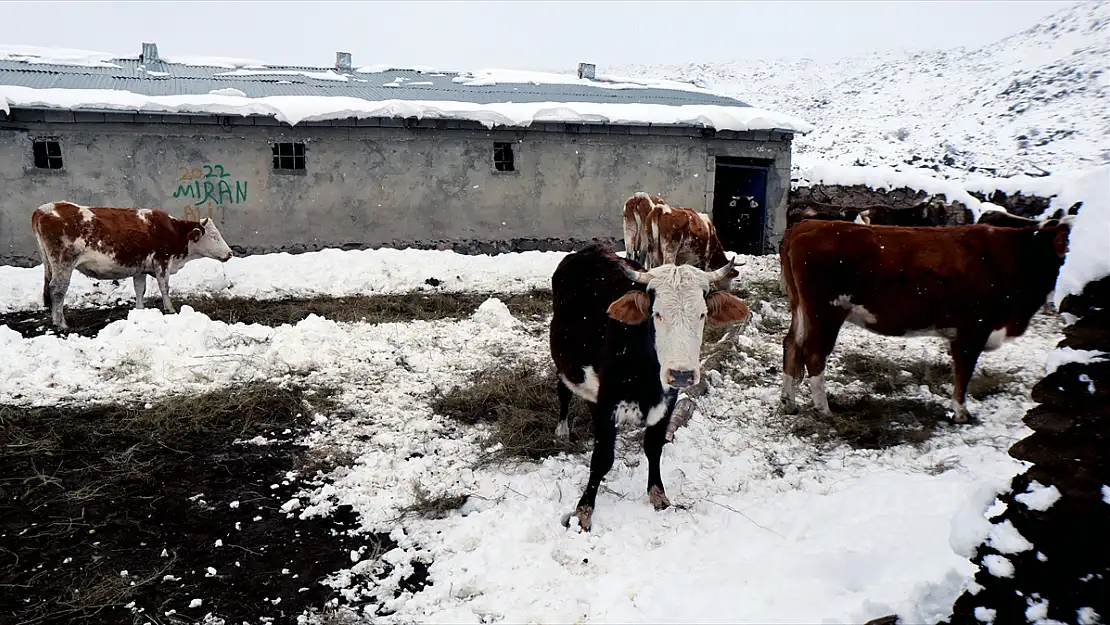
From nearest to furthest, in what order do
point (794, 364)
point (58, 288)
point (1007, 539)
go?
point (1007, 539) < point (794, 364) < point (58, 288)

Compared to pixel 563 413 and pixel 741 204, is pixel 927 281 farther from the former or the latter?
pixel 741 204

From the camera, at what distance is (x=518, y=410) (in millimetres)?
5730

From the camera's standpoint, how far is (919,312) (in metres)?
5.68

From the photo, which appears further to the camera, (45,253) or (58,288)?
(45,253)

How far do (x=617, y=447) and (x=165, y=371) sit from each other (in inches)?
191

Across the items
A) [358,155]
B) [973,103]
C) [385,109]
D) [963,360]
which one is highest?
[973,103]

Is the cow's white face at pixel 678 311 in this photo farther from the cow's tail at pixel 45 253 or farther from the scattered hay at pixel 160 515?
the cow's tail at pixel 45 253

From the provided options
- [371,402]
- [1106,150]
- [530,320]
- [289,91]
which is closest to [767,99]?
[1106,150]

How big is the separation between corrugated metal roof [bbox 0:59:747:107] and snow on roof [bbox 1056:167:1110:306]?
1329 cm

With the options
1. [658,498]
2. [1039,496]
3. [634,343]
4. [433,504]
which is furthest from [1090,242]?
[433,504]

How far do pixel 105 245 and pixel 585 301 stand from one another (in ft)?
24.2

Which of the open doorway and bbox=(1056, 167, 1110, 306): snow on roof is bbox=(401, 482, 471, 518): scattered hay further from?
the open doorway

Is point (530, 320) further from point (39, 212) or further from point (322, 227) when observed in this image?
point (39, 212)

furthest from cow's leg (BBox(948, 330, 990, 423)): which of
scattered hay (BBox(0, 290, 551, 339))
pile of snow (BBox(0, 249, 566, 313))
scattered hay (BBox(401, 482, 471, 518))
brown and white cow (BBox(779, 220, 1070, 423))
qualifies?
pile of snow (BBox(0, 249, 566, 313))
